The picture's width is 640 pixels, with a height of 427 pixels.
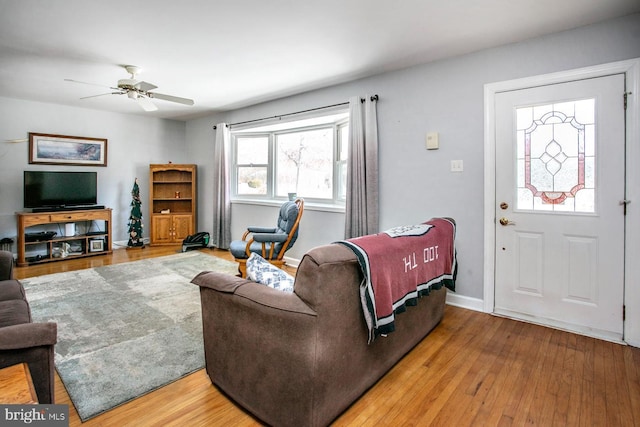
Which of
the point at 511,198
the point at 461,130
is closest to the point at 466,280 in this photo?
the point at 511,198

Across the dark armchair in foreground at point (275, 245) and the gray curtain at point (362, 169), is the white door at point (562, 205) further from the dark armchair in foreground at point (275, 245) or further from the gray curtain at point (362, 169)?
the dark armchair in foreground at point (275, 245)

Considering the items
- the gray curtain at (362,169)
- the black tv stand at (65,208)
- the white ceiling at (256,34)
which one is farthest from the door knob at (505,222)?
the black tv stand at (65,208)

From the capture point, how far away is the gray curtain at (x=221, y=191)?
5789 mm

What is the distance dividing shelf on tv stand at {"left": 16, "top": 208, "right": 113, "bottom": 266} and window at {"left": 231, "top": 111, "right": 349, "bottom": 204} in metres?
2.22

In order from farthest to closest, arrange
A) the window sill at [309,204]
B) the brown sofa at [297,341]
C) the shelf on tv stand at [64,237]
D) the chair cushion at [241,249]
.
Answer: the shelf on tv stand at [64,237] < the window sill at [309,204] < the chair cushion at [241,249] < the brown sofa at [297,341]

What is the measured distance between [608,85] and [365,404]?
9.46ft

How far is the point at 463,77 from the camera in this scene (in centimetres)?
320

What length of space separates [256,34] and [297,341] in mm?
2558

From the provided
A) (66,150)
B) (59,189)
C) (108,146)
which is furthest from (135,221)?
(66,150)

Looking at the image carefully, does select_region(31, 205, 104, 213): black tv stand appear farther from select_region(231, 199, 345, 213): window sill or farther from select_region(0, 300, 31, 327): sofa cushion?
select_region(0, 300, 31, 327): sofa cushion

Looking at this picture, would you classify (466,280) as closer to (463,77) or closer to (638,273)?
(638,273)

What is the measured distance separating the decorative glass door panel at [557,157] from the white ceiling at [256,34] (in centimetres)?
66

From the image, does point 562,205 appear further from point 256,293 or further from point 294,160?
point 294,160

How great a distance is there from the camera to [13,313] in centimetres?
186
